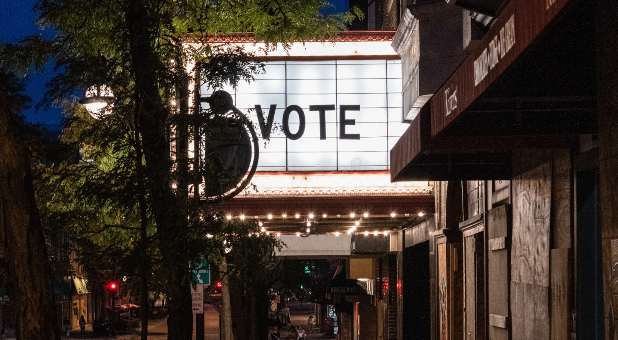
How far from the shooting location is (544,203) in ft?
43.1

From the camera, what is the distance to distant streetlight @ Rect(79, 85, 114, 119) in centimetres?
1270

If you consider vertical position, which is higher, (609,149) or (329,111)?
(329,111)

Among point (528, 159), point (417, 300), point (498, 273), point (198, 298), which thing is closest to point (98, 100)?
point (528, 159)

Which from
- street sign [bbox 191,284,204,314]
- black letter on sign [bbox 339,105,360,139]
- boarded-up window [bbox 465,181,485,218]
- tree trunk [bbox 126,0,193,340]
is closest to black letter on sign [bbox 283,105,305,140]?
black letter on sign [bbox 339,105,360,139]

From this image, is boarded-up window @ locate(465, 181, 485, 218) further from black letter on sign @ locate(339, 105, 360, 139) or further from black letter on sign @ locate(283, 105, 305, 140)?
black letter on sign @ locate(283, 105, 305, 140)

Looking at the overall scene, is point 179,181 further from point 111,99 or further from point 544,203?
point 544,203

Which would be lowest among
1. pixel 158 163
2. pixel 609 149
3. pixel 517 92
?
pixel 609 149

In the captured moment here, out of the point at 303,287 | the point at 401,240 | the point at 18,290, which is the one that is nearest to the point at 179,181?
the point at 18,290

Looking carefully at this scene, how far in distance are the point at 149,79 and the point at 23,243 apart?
318 cm

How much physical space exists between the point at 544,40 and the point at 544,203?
5.47 m

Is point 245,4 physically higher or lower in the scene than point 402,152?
higher

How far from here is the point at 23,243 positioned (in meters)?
9.73

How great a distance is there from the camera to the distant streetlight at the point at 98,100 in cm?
1270

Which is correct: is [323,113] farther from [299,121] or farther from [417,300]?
[417,300]
